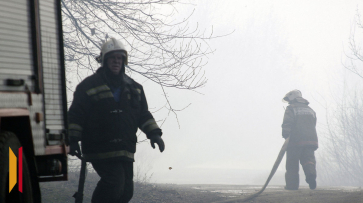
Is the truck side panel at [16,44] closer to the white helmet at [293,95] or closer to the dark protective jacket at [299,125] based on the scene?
the dark protective jacket at [299,125]

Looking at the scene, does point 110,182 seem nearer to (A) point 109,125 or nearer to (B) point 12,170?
(A) point 109,125

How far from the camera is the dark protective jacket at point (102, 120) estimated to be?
3604mm

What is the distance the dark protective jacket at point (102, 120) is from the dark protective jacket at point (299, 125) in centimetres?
699

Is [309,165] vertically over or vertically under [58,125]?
under

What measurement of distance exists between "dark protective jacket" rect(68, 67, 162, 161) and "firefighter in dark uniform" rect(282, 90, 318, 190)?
6.99 meters

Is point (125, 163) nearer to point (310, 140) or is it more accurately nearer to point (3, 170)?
point (3, 170)

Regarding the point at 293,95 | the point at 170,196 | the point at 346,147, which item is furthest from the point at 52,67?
the point at 346,147

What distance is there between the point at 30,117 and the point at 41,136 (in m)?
0.21

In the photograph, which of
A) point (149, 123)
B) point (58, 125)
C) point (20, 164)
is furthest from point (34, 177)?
point (149, 123)

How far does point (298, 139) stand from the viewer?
1005 centimetres

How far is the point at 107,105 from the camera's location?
145 inches

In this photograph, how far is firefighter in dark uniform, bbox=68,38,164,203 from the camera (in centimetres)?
357

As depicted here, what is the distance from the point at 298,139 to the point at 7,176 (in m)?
9.18

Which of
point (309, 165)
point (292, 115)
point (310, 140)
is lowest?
point (309, 165)
